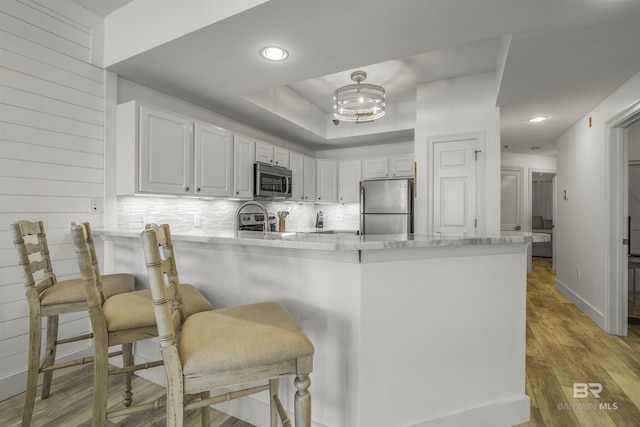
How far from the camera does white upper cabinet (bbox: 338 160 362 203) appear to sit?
532 cm

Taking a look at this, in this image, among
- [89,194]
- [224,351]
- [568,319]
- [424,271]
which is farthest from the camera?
[568,319]

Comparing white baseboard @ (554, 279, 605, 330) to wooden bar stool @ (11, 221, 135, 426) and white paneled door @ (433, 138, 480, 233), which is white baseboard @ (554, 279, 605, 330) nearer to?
white paneled door @ (433, 138, 480, 233)

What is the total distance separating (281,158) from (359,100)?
186 cm

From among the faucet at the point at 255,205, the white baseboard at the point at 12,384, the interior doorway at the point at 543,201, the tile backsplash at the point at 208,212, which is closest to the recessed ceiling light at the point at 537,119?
the tile backsplash at the point at 208,212

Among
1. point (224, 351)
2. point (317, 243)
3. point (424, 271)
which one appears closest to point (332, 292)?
point (317, 243)

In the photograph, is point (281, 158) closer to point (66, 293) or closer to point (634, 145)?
point (66, 293)

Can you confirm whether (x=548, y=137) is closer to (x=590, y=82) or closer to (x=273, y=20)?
(x=590, y=82)

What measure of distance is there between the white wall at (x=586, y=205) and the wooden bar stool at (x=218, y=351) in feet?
11.4

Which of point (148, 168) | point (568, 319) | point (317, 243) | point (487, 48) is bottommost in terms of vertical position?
point (568, 319)

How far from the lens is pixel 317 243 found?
A: 52.2 inches

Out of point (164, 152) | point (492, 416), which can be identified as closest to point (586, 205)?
point (492, 416)

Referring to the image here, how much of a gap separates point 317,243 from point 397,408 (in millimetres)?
896

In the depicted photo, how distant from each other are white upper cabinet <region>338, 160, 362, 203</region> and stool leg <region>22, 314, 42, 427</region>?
14.0ft

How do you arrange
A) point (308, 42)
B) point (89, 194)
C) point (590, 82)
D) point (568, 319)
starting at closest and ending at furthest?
1. point (308, 42)
2. point (89, 194)
3. point (590, 82)
4. point (568, 319)
